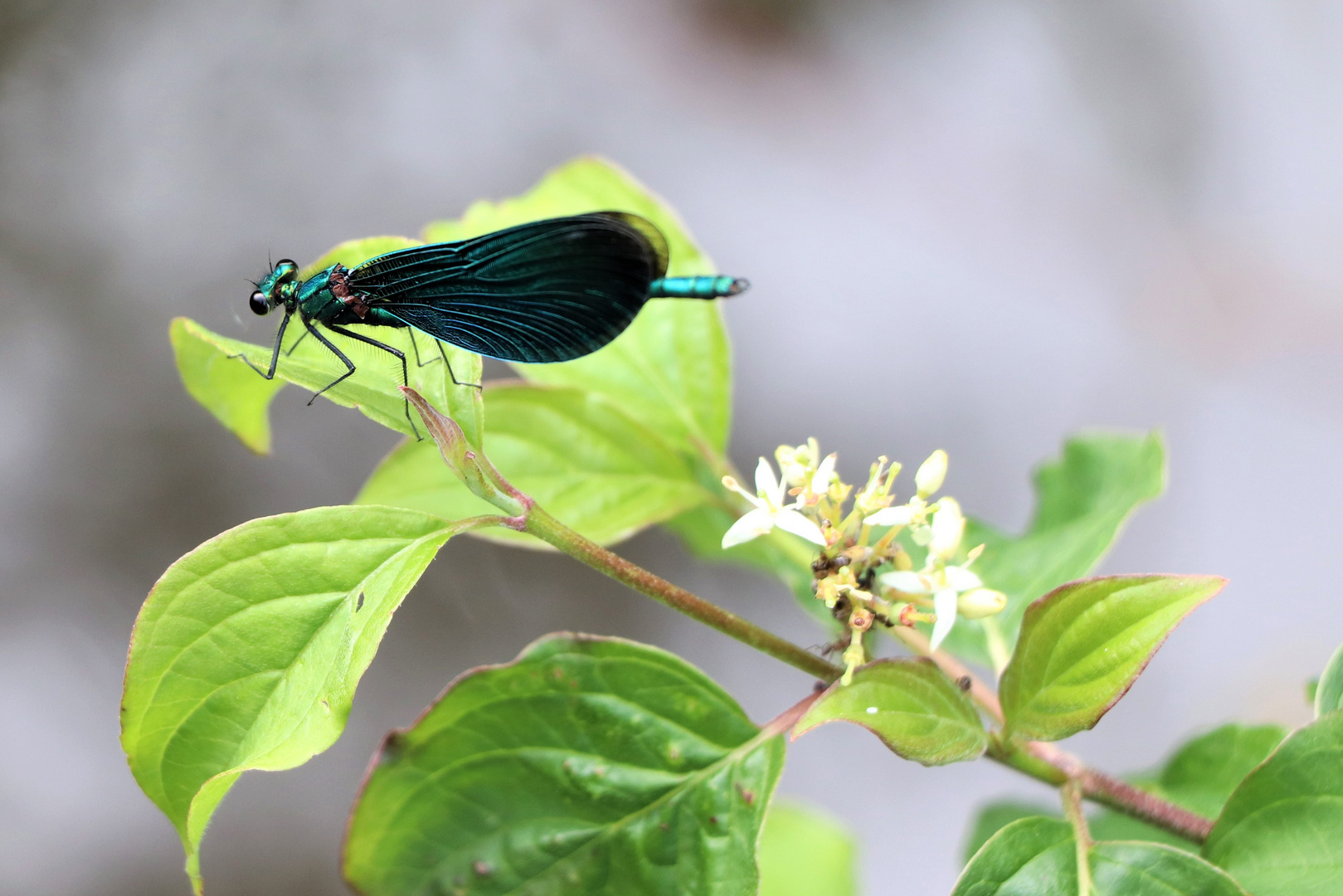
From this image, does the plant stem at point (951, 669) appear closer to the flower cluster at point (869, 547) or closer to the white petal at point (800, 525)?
the flower cluster at point (869, 547)

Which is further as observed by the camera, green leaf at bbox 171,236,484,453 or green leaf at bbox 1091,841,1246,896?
green leaf at bbox 171,236,484,453

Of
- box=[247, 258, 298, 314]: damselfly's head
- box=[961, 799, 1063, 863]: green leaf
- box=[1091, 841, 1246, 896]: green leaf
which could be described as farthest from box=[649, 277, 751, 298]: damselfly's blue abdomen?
box=[961, 799, 1063, 863]: green leaf

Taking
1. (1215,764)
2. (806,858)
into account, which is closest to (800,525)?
(1215,764)

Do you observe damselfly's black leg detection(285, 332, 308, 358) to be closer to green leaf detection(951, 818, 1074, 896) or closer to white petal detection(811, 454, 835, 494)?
white petal detection(811, 454, 835, 494)

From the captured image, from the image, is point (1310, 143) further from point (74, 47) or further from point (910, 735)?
point (74, 47)

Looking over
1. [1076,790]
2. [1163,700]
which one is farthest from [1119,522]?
[1163,700]

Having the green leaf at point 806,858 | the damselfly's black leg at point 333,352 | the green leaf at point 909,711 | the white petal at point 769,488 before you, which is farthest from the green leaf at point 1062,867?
the green leaf at point 806,858
